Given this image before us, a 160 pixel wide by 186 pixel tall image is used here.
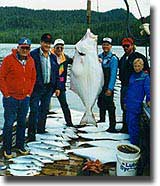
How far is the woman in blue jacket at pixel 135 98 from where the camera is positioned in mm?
2066

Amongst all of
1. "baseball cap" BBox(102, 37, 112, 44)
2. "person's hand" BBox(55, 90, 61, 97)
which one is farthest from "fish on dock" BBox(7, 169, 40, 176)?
"baseball cap" BBox(102, 37, 112, 44)

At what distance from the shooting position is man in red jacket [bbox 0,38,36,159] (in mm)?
2025

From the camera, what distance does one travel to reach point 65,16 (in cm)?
215

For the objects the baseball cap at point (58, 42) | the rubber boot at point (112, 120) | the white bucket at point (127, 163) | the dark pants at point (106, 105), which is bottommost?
the white bucket at point (127, 163)

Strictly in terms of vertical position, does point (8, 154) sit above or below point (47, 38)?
below

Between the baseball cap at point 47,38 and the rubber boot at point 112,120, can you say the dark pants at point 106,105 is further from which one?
the baseball cap at point 47,38

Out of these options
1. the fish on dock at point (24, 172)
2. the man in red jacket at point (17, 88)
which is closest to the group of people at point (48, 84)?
the man in red jacket at point (17, 88)

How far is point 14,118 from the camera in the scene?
2.11m

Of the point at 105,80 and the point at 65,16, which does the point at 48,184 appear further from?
the point at 65,16

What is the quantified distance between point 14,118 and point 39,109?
0.17 m

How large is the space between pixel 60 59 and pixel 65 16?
295mm

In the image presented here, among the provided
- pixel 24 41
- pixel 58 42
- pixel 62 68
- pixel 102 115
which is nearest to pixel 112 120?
pixel 102 115

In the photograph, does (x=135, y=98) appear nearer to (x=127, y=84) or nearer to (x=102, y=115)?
(x=127, y=84)

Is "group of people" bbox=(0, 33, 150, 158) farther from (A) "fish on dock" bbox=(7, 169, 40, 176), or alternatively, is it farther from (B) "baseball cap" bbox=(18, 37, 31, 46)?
(A) "fish on dock" bbox=(7, 169, 40, 176)
